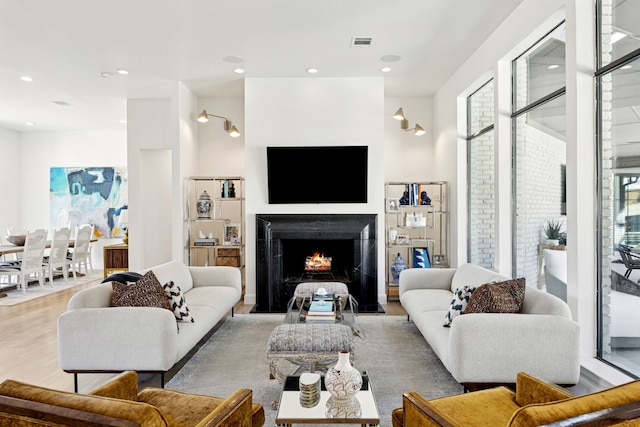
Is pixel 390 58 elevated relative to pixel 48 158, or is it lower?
elevated

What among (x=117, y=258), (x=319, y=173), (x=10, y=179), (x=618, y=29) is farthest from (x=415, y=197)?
(x=10, y=179)

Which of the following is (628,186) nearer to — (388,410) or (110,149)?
(388,410)

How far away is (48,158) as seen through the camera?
864 cm

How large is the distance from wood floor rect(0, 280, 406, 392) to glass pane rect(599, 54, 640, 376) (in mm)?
2524

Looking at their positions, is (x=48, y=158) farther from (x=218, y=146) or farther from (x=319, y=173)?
(x=319, y=173)

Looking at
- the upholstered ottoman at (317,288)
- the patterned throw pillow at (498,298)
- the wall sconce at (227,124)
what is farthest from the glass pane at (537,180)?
the wall sconce at (227,124)

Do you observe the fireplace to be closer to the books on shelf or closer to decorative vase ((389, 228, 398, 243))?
decorative vase ((389, 228, 398, 243))

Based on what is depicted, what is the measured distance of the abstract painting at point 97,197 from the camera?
8.48m

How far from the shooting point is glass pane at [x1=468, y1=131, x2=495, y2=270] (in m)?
4.82

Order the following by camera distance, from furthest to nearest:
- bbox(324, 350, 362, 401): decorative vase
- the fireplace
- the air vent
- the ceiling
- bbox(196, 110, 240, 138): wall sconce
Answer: bbox(196, 110, 240, 138): wall sconce
the fireplace
the air vent
the ceiling
bbox(324, 350, 362, 401): decorative vase

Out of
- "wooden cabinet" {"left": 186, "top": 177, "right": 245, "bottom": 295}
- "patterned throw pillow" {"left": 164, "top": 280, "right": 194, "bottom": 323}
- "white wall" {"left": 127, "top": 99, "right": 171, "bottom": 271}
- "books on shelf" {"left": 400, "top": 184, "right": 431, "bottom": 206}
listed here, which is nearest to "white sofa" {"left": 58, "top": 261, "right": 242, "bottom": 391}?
"patterned throw pillow" {"left": 164, "top": 280, "right": 194, "bottom": 323}

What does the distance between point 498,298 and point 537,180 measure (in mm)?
1555

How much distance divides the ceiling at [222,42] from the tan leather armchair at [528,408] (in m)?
3.06

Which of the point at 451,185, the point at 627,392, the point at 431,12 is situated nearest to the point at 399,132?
the point at 451,185
